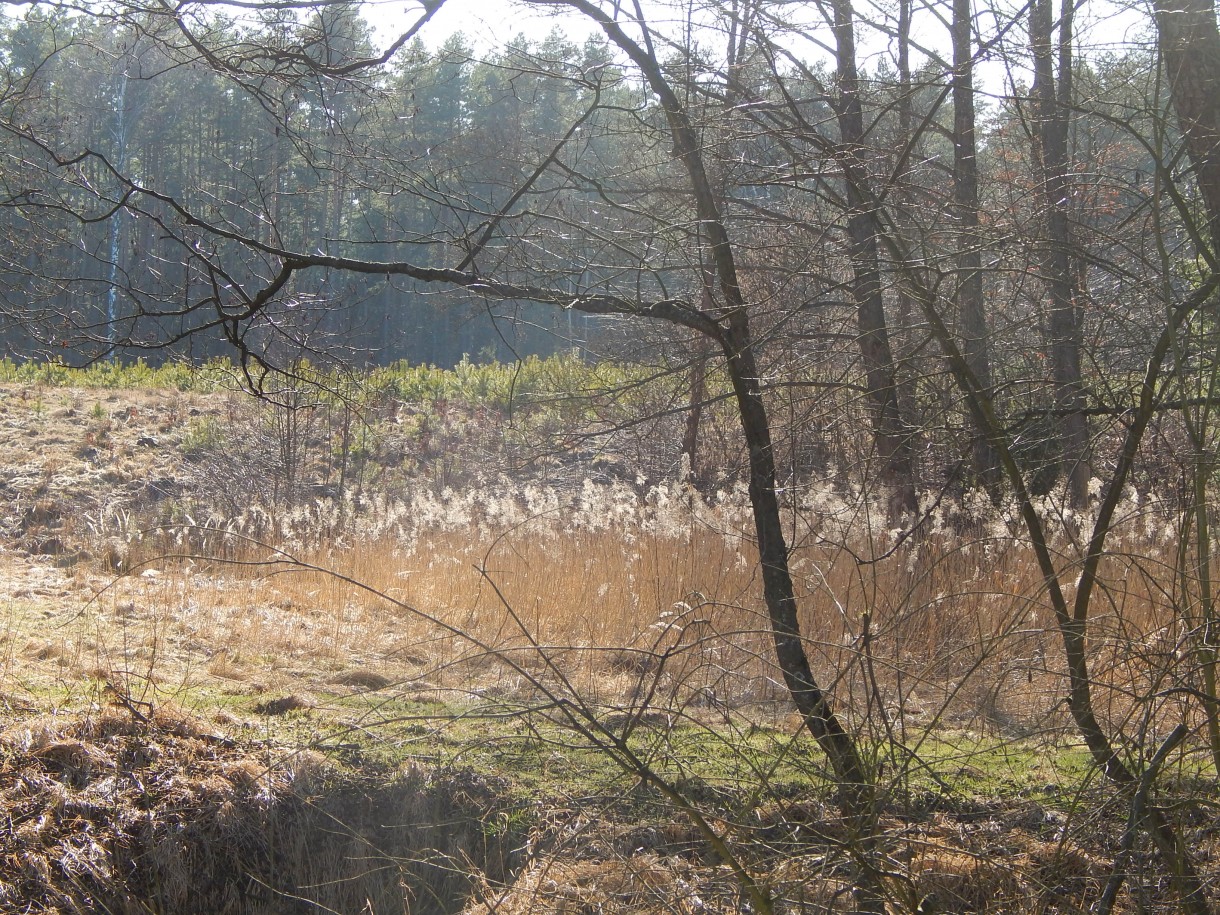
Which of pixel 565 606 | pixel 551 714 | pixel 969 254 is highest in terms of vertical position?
pixel 969 254

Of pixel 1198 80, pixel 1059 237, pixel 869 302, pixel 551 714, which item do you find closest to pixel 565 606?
pixel 551 714

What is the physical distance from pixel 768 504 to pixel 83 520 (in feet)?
29.8

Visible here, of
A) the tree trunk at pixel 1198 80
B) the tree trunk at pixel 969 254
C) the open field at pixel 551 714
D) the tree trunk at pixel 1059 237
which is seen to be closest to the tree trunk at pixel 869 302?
the tree trunk at pixel 969 254

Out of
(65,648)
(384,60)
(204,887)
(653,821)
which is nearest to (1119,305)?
(653,821)

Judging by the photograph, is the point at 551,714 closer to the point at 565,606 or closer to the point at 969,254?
the point at 565,606

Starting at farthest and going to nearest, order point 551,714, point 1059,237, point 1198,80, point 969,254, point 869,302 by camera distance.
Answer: point 869,302, point 551,714, point 1059,237, point 969,254, point 1198,80

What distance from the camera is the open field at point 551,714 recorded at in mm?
2871

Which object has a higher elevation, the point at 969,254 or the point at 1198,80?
the point at 1198,80

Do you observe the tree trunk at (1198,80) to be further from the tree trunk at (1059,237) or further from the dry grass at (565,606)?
the dry grass at (565,606)

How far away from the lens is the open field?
113 inches

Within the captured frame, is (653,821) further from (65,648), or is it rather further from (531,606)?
(65,648)

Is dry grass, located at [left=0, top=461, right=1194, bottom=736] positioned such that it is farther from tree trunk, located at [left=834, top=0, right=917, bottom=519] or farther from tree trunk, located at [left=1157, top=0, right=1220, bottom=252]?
tree trunk, located at [left=1157, top=0, right=1220, bottom=252]

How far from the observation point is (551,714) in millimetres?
5086

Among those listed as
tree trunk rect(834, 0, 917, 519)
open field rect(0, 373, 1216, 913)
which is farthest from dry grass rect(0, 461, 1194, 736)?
tree trunk rect(834, 0, 917, 519)
